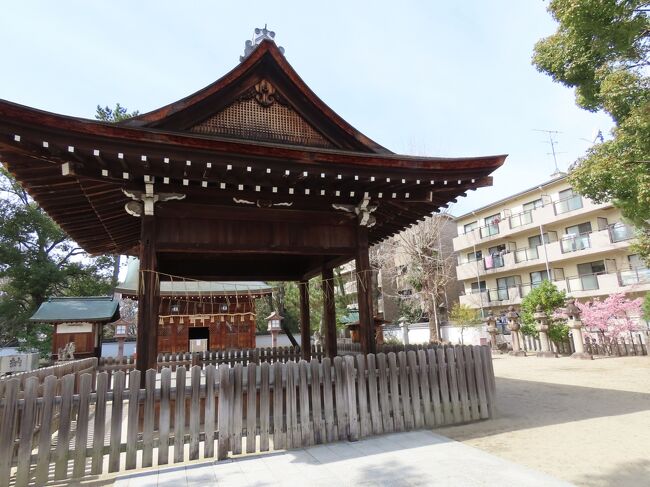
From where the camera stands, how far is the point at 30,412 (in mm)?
4520

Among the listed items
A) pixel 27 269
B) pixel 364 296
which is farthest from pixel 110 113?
pixel 364 296

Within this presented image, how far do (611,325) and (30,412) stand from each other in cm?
2185

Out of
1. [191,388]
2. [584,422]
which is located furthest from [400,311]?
[191,388]

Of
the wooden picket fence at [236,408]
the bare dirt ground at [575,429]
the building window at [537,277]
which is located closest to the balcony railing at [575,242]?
the building window at [537,277]

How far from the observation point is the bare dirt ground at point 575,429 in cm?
420

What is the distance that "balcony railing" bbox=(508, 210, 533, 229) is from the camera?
91.0ft

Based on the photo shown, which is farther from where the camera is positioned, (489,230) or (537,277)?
(489,230)

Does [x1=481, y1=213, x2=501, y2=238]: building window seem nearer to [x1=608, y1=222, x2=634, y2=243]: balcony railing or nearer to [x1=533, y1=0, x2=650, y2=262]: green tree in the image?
[x1=608, y1=222, x2=634, y2=243]: balcony railing

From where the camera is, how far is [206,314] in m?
19.6

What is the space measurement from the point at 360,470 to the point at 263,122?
214 inches

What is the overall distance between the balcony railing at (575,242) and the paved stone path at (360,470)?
80.3ft

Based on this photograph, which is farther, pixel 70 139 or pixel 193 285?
pixel 193 285

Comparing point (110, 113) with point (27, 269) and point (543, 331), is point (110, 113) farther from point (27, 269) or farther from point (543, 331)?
point (543, 331)

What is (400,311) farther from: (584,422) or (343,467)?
(343,467)
